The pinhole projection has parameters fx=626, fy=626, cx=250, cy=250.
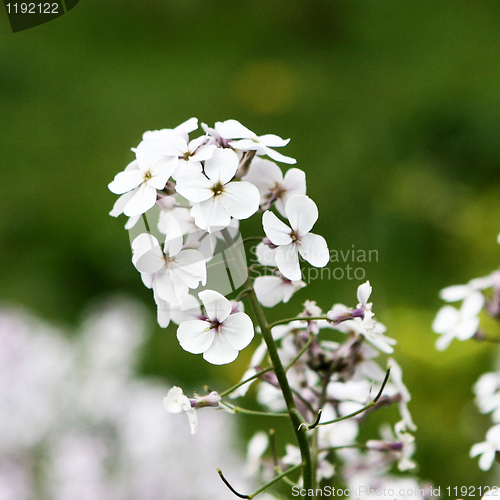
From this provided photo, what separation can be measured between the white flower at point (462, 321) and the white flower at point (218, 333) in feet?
1.15

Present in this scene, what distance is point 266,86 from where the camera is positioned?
3768 millimetres

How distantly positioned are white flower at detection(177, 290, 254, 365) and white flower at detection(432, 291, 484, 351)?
35cm

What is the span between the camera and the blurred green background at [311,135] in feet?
7.68

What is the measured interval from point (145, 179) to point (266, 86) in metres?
3.28

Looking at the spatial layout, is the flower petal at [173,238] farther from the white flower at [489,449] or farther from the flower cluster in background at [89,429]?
the flower cluster in background at [89,429]

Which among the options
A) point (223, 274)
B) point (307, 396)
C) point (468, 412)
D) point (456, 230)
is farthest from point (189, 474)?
point (456, 230)

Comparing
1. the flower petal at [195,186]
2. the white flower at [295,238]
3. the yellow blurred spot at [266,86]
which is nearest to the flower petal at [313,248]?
the white flower at [295,238]

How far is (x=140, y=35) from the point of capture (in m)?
4.46

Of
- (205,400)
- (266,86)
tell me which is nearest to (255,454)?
(205,400)

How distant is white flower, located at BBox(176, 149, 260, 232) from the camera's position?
58 cm

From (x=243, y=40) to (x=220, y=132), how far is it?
3.81 metres

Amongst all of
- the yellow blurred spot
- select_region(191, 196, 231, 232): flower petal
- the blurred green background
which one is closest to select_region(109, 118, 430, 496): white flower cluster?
select_region(191, 196, 231, 232): flower petal

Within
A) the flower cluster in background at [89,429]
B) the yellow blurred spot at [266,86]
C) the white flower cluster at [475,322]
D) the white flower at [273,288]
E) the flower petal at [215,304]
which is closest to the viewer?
the flower petal at [215,304]

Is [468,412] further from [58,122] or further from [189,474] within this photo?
[58,122]
